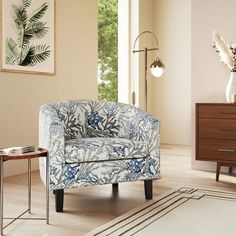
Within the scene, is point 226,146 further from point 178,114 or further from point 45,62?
point 178,114

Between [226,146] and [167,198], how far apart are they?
3.31 feet

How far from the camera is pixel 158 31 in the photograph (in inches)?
266

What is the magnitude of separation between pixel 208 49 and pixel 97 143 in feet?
6.63

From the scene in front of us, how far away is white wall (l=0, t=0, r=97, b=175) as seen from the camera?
4.05 metres

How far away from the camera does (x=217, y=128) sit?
3.85 metres

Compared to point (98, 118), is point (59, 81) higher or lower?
higher

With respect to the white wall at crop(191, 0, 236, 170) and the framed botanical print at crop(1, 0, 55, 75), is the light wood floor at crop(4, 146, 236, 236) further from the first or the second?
the framed botanical print at crop(1, 0, 55, 75)

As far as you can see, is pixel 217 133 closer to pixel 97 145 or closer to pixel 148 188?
pixel 148 188

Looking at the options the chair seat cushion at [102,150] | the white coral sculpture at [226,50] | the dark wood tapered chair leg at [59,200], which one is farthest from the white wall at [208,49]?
the dark wood tapered chair leg at [59,200]

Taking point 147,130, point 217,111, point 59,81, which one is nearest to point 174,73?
point 59,81

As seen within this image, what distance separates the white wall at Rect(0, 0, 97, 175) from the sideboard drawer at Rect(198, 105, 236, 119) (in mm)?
1690

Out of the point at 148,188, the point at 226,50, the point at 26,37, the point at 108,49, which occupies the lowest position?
the point at 148,188

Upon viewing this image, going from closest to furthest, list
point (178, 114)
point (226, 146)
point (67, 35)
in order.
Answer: point (226, 146), point (67, 35), point (178, 114)

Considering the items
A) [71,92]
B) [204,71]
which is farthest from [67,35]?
[204,71]
